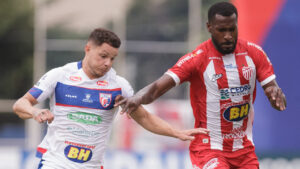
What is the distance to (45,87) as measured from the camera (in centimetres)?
564

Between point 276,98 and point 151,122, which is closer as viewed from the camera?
point 276,98

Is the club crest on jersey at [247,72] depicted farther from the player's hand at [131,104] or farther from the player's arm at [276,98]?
the player's hand at [131,104]

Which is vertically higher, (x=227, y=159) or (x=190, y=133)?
(x=190, y=133)

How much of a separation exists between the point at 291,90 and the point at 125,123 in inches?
214

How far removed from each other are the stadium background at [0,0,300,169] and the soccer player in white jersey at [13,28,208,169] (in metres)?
5.62

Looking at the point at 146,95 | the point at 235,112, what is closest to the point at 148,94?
the point at 146,95

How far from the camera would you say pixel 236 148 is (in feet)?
19.1

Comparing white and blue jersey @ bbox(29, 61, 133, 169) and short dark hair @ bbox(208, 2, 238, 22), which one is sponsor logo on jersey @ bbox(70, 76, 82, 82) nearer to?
white and blue jersey @ bbox(29, 61, 133, 169)

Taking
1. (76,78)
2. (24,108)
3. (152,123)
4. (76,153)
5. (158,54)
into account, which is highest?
(158,54)

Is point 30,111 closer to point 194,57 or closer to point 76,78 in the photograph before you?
point 76,78

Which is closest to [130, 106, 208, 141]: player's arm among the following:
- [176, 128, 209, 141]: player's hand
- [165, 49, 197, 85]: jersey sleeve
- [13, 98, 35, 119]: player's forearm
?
[176, 128, 209, 141]: player's hand

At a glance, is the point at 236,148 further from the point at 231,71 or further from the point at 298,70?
the point at 298,70

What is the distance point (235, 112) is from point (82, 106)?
1.54m

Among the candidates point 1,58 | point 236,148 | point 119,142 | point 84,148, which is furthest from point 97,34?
point 1,58
